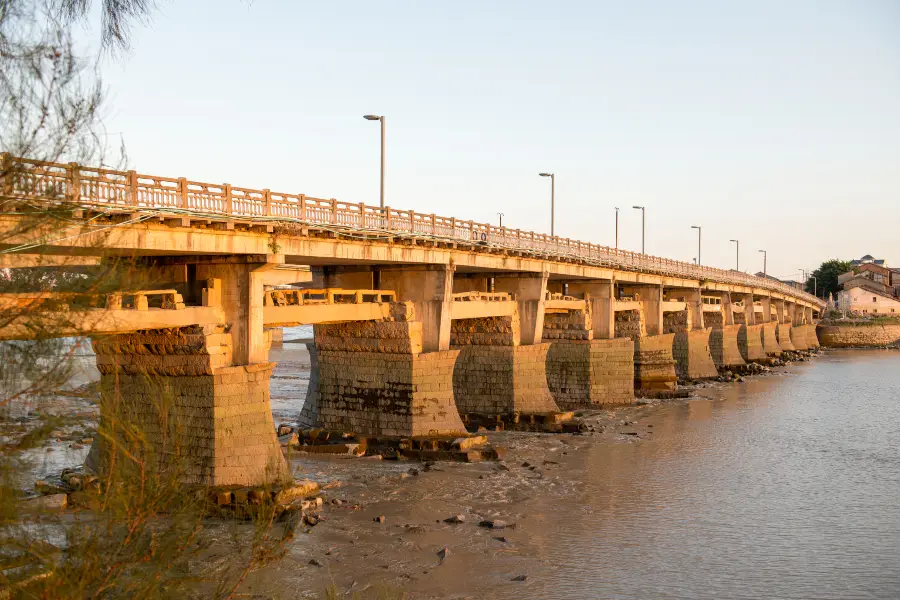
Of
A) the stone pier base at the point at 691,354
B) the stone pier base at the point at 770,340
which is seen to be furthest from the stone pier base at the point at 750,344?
the stone pier base at the point at 691,354

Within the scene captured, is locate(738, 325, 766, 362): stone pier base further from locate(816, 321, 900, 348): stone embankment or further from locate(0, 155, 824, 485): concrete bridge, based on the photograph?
locate(816, 321, 900, 348): stone embankment

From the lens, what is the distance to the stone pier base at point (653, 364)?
54.8 m

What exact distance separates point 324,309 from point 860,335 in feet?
350

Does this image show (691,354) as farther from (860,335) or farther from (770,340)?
(860,335)

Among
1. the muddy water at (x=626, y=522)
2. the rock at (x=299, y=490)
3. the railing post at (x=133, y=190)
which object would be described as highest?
the railing post at (x=133, y=190)

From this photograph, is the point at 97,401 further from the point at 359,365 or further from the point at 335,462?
the point at 359,365

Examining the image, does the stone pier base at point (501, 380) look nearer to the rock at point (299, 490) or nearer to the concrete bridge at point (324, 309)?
the concrete bridge at point (324, 309)

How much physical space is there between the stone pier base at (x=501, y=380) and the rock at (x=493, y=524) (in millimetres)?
15992

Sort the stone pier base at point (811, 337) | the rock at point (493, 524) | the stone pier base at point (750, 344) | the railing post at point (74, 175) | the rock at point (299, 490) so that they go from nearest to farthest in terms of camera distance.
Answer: the railing post at point (74, 175)
the rock at point (493, 524)
the rock at point (299, 490)
the stone pier base at point (750, 344)
the stone pier base at point (811, 337)

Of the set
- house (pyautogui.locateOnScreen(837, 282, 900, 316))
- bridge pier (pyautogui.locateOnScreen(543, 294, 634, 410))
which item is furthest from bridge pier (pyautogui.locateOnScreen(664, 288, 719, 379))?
house (pyautogui.locateOnScreen(837, 282, 900, 316))

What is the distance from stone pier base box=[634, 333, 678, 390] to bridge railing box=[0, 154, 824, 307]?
8517mm

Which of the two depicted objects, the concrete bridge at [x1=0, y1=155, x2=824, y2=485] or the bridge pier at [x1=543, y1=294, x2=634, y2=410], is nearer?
the concrete bridge at [x1=0, y1=155, x2=824, y2=485]

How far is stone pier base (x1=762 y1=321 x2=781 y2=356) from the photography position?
300ft

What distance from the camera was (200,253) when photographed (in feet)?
77.7
